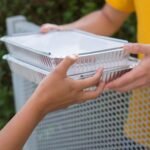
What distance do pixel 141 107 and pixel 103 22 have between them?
48cm

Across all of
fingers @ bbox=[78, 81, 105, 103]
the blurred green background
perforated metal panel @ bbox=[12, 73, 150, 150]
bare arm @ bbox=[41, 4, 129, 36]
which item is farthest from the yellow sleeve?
the blurred green background

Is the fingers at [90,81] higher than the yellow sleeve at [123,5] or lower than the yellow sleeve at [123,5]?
higher

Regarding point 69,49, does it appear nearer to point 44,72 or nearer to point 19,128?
point 44,72

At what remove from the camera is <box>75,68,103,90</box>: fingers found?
124 cm

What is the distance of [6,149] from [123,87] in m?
0.36

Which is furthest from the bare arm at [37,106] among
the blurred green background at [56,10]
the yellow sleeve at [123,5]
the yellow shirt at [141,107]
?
the blurred green background at [56,10]

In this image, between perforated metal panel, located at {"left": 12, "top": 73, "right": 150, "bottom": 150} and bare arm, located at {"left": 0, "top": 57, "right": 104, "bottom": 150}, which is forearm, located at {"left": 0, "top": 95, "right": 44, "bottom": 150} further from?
perforated metal panel, located at {"left": 12, "top": 73, "right": 150, "bottom": 150}

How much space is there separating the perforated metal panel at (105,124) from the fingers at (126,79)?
0.09 m

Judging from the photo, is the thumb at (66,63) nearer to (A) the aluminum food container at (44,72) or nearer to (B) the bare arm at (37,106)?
(B) the bare arm at (37,106)

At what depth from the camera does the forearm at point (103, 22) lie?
5.90 ft

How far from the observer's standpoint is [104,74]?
52.1 inches

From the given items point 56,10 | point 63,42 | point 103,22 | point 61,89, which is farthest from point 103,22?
point 56,10

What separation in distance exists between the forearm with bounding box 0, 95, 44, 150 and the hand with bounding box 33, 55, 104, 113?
2 centimetres

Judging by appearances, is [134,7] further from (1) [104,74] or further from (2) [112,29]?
(1) [104,74]
